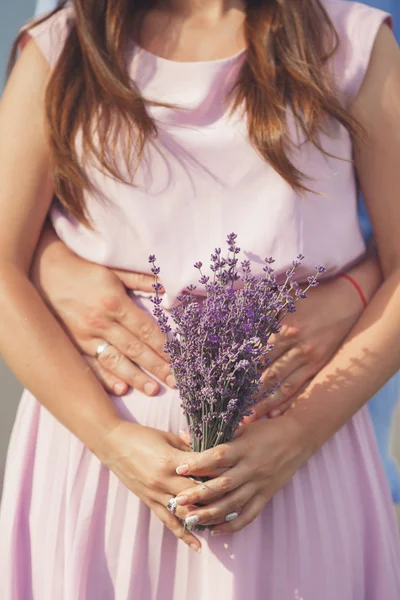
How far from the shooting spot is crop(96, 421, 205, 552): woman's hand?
1.33 metres

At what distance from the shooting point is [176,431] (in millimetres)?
1457

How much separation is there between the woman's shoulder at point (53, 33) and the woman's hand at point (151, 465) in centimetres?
73

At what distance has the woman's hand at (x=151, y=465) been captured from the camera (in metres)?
1.33

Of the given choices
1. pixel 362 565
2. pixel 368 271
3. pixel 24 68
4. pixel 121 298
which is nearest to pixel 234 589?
pixel 362 565

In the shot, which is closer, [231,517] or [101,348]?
[231,517]

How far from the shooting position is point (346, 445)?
156cm

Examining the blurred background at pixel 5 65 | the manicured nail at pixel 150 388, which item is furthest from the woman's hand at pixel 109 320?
the blurred background at pixel 5 65

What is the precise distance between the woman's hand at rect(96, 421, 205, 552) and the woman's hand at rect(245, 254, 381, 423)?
0.19m

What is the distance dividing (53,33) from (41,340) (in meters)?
0.61

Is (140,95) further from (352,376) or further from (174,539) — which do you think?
(174,539)

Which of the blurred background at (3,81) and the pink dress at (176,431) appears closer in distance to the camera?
the pink dress at (176,431)

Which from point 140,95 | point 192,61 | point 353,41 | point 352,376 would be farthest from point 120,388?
point 353,41

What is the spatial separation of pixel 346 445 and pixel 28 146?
83 cm

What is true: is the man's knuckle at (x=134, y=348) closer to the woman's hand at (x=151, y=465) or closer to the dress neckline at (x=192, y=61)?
the woman's hand at (x=151, y=465)
